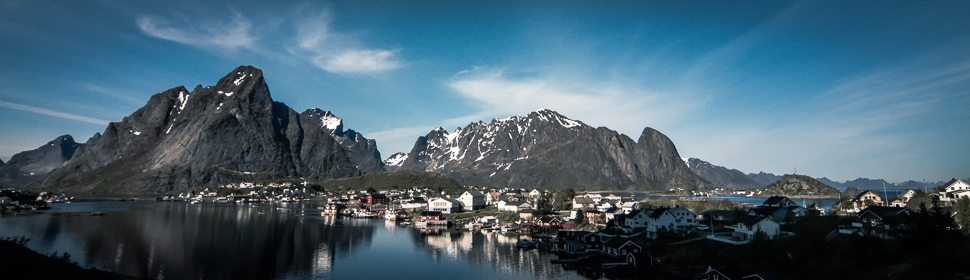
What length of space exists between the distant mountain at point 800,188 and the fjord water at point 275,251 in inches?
4911

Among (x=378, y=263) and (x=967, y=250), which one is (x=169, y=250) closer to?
(x=378, y=263)

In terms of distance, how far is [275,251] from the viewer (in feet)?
131

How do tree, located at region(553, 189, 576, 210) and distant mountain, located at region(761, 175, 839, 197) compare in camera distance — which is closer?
tree, located at region(553, 189, 576, 210)

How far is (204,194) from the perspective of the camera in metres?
146

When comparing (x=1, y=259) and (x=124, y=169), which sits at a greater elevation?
(x=124, y=169)

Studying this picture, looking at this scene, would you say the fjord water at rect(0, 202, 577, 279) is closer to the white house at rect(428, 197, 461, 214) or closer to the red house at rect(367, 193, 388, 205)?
the white house at rect(428, 197, 461, 214)

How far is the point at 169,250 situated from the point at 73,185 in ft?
599

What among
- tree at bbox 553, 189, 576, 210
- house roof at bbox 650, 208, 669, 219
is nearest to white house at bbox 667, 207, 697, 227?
house roof at bbox 650, 208, 669, 219

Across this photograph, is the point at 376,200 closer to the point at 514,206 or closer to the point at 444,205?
the point at 444,205

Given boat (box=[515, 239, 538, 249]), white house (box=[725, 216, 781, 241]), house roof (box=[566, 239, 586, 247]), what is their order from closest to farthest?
white house (box=[725, 216, 781, 241])
house roof (box=[566, 239, 586, 247])
boat (box=[515, 239, 538, 249])

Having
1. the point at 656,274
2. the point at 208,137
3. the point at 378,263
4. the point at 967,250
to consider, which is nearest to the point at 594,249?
the point at 656,274

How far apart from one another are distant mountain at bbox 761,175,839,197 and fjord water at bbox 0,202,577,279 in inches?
4911

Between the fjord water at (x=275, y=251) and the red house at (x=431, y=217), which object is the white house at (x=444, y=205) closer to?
the red house at (x=431, y=217)

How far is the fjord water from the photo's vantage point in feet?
104
